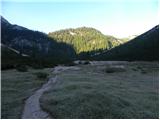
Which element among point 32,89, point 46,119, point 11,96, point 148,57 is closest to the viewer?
point 46,119

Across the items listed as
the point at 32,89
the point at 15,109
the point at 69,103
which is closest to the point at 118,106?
the point at 69,103

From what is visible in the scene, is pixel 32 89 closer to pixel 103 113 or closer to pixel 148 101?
pixel 148 101

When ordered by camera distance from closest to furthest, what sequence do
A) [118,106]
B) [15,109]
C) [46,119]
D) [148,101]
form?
[46,119]
[118,106]
[15,109]
[148,101]

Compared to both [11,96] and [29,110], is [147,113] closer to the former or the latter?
[29,110]

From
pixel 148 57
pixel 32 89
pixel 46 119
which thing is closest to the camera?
pixel 46 119

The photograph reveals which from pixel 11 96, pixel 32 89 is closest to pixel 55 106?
pixel 11 96

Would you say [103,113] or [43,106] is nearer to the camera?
[103,113]

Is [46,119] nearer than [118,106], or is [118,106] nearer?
[46,119]

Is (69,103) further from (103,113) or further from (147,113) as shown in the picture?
(147,113)

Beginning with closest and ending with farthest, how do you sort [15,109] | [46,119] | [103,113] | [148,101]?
[46,119]
[103,113]
[15,109]
[148,101]
